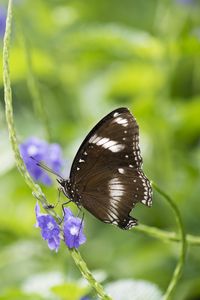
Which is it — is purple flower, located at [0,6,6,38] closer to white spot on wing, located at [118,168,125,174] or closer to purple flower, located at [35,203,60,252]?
white spot on wing, located at [118,168,125,174]

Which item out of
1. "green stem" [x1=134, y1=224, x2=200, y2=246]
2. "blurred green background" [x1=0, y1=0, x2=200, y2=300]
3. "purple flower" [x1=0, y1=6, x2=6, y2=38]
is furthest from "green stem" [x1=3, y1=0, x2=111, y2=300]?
"purple flower" [x1=0, y1=6, x2=6, y2=38]

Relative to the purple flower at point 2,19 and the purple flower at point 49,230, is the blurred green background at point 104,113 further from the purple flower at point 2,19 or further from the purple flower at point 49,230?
the purple flower at point 49,230

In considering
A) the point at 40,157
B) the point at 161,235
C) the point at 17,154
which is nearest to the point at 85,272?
the point at 17,154

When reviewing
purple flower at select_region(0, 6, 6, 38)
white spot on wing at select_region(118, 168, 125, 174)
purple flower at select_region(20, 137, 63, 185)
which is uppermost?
purple flower at select_region(0, 6, 6, 38)

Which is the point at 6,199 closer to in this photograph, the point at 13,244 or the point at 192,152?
the point at 13,244

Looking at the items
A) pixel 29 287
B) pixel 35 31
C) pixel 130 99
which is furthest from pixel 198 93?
pixel 29 287

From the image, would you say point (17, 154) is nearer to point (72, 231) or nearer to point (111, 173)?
point (72, 231)
